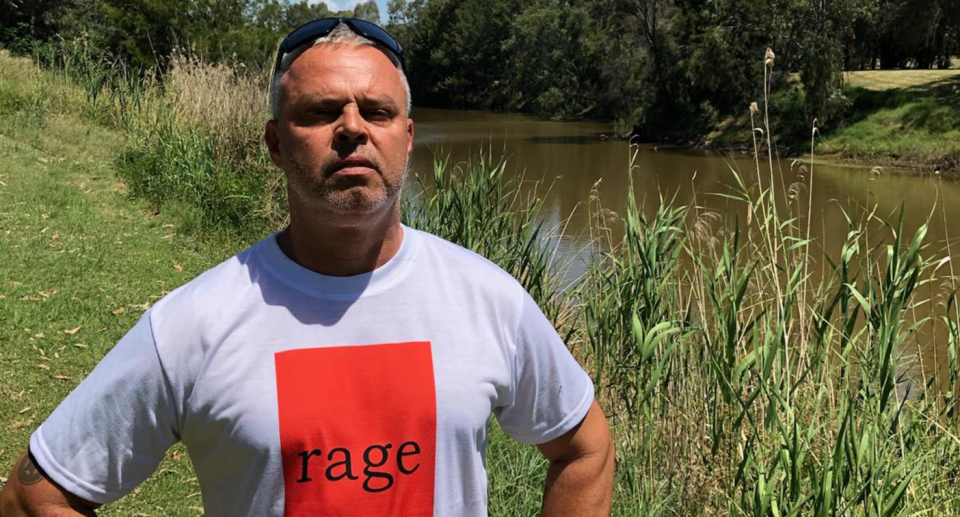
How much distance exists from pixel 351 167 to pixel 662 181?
831 inches

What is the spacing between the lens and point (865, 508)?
282cm

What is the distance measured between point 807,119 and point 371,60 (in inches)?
1062

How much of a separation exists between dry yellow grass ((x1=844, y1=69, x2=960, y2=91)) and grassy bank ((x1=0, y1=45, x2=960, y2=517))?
2300cm

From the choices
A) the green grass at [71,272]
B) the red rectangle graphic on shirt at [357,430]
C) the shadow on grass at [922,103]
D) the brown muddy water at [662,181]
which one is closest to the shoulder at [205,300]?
the red rectangle graphic on shirt at [357,430]

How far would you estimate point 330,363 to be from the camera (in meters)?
1.27

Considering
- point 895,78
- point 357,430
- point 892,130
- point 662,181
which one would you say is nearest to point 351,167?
point 357,430

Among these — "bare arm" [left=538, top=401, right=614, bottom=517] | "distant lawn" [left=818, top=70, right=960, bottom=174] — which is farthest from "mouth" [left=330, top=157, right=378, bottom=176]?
"distant lawn" [left=818, top=70, right=960, bottom=174]

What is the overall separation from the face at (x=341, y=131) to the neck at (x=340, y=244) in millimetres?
22

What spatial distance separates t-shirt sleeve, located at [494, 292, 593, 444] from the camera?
1395 mm

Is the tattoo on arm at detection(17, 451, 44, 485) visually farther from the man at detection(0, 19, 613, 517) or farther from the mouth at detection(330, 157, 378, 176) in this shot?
the mouth at detection(330, 157, 378, 176)

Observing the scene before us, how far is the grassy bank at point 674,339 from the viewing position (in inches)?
124

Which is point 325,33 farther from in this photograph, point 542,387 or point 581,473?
point 581,473

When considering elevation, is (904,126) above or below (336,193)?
below

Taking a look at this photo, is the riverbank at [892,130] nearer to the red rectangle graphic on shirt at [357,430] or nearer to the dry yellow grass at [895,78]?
the dry yellow grass at [895,78]
